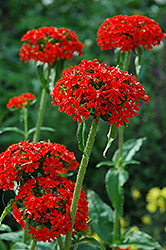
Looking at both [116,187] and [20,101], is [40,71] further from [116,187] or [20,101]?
[116,187]

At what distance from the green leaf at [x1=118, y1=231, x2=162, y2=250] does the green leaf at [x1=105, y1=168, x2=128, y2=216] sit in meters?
0.16

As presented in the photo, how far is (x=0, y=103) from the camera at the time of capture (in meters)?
3.30

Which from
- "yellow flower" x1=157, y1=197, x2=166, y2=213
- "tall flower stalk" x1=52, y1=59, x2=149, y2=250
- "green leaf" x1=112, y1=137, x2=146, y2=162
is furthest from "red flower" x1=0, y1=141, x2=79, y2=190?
"yellow flower" x1=157, y1=197, x2=166, y2=213

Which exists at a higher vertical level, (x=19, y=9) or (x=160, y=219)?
(x=19, y=9)

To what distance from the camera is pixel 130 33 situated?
1298mm

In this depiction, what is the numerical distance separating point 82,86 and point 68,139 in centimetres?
212

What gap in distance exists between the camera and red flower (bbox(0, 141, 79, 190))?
3.10ft

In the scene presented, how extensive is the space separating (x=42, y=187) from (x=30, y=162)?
3.6 inches

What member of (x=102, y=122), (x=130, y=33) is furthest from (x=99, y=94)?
(x=102, y=122)

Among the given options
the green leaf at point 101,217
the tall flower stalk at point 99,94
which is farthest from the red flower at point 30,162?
the green leaf at point 101,217

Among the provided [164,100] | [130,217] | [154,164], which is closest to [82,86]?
[130,217]

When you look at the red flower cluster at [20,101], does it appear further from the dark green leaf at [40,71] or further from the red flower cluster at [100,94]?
the red flower cluster at [100,94]

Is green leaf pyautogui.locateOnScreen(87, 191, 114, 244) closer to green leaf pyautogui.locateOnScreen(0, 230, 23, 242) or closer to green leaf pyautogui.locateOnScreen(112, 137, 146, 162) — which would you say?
green leaf pyautogui.locateOnScreen(112, 137, 146, 162)

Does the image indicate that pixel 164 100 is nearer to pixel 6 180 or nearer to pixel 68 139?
pixel 68 139
